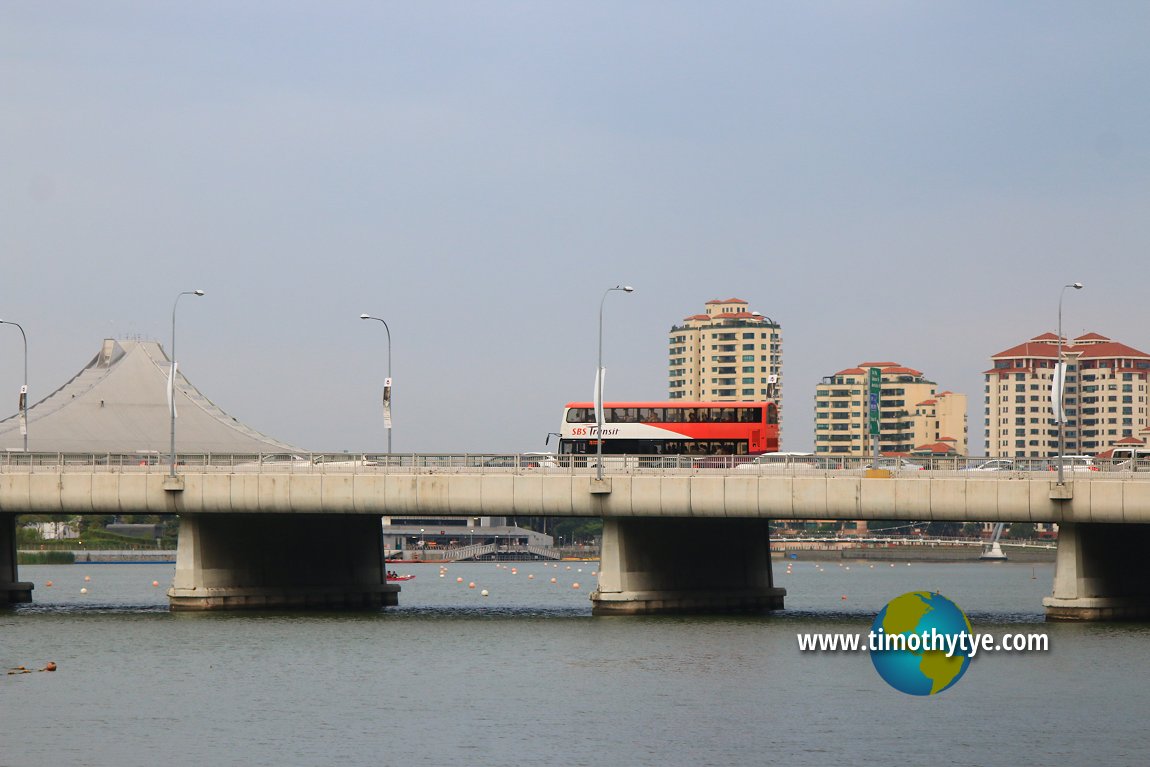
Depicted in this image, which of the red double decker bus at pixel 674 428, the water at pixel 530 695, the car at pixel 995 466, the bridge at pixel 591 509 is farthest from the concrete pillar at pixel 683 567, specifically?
the car at pixel 995 466

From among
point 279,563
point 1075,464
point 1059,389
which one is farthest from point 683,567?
point 279,563

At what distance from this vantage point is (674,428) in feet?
317

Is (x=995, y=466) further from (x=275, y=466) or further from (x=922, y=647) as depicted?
(x=275, y=466)

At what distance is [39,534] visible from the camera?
648ft

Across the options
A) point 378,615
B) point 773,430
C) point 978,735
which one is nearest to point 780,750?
point 978,735

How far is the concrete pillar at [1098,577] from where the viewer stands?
7112cm

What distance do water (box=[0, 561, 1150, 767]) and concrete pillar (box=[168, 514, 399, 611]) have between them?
2171 millimetres

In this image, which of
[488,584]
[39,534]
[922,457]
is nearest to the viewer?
[922,457]

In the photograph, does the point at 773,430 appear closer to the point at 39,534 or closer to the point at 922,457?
the point at 922,457

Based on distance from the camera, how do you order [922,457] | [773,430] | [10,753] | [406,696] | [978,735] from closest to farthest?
[10,753] < [978,735] < [406,696] < [922,457] < [773,430]

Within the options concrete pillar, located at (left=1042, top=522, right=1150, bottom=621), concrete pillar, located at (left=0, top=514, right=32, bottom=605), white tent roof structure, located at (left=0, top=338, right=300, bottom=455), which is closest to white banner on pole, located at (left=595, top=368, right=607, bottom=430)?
concrete pillar, located at (left=1042, top=522, right=1150, bottom=621)

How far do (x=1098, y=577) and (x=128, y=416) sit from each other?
5156 inches

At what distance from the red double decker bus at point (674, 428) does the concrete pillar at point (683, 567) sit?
11300 millimetres

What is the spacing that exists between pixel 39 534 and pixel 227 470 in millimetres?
126389
